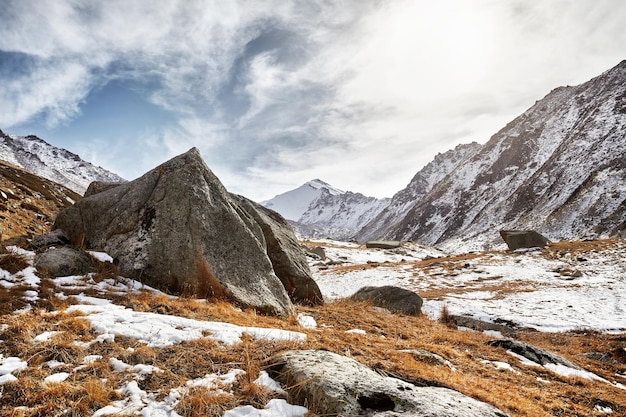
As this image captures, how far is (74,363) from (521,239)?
1718 inches

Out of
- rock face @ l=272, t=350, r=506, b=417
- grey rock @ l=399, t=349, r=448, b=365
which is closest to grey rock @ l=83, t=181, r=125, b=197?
rock face @ l=272, t=350, r=506, b=417

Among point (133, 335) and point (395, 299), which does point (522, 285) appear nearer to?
point (395, 299)

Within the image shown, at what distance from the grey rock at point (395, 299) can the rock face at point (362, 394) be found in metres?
11.6

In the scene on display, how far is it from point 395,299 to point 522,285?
42.9 feet

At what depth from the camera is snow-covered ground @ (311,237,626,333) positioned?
54.9 ft

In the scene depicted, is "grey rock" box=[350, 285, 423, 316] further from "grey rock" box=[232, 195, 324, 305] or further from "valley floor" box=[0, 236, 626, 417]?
"grey rock" box=[232, 195, 324, 305]

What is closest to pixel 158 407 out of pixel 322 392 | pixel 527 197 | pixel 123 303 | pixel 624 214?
pixel 322 392

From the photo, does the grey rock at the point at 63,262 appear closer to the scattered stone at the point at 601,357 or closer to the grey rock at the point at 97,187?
the grey rock at the point at 97,187

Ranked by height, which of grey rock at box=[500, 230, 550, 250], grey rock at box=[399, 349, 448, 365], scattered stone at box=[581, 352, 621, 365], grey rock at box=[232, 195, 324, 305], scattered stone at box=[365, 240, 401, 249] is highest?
scattered stone at box=[365, 240, 401, 249]

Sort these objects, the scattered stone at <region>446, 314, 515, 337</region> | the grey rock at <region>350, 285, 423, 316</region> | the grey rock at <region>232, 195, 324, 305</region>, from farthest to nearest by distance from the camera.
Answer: the grey rock at <region>350, 285, 423, 316</region> < the scattered stone at <region>446, 314, 515, 337</region> < the grey rock at <region>232, 195, 324, 305</region>

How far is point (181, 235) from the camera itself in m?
9.91

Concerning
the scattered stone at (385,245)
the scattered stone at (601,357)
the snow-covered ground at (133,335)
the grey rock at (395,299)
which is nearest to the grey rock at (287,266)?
the snow-covered ground at (133,335)

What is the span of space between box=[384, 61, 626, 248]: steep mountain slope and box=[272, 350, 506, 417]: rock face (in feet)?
237

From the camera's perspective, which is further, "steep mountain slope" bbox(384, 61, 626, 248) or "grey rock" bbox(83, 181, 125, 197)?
"steep mountain slope" bbox(384, 61, 626, 248)
